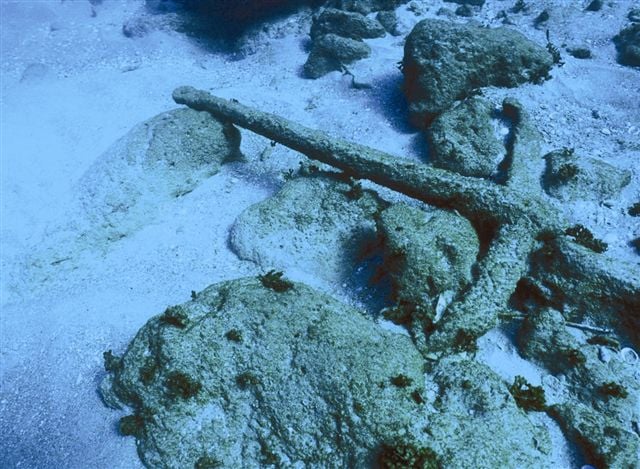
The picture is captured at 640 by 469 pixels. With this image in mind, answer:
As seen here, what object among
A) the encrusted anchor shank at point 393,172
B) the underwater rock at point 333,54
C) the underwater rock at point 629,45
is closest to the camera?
the encrusted anchor shank at point 393,172

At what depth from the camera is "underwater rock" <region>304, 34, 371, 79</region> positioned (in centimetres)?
1758

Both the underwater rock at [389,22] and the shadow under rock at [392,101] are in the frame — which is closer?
the shadow under rock at [392,101]

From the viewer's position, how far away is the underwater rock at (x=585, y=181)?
1115 cm

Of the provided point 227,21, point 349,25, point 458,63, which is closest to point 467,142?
point 458,63

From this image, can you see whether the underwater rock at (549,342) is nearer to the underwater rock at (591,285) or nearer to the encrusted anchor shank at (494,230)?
the underwater rock at (591,285)

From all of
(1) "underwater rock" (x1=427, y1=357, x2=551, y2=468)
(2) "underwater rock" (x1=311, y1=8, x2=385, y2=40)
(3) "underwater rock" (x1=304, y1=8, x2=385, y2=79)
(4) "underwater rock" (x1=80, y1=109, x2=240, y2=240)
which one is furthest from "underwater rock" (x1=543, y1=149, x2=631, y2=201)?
(2) "underwater rock" (x1=311, y1=8, x2=385, y2=40)

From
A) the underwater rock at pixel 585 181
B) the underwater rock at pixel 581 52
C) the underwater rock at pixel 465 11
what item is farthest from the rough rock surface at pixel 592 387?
the underwater rock at pixel 465 11

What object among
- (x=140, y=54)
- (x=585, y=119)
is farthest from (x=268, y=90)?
(x=585, y=119)

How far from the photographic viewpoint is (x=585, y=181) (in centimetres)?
1120

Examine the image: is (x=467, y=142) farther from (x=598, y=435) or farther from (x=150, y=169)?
(x=150, y=169)

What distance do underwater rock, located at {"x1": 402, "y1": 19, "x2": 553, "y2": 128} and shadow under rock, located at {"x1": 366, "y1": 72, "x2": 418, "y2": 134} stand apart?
20.5 inches

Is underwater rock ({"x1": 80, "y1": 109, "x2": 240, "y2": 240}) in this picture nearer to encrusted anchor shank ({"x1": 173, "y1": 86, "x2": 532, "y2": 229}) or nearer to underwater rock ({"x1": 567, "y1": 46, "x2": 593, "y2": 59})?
encrusted anchor shank ({"x1": 173, "y1": 86, "x2": 532, "y2": 229})

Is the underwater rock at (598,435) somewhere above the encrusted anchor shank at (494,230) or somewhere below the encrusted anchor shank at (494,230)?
below

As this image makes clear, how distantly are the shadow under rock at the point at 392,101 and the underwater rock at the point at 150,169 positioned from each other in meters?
6.09
